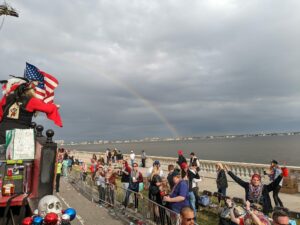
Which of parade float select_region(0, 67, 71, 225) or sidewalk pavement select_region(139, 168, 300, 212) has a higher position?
parade float select_region(0, 67, 71, 225)

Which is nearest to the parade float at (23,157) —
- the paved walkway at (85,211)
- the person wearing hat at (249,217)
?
the person wearing hat at (249,217)

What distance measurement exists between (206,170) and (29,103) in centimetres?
1609

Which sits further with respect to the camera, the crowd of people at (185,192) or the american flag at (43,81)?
the american flag at (43,81)

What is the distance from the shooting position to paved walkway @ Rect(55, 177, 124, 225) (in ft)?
30.6

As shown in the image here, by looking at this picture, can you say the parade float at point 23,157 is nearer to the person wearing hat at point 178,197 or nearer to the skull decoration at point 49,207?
the skull decoration at point 49,207

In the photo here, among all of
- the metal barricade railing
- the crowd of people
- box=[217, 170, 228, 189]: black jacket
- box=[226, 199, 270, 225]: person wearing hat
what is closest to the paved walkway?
the metal barricade railing

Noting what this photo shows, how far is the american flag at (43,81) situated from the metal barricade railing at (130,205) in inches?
154

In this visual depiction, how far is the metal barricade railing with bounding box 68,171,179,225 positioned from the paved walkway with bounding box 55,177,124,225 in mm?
315

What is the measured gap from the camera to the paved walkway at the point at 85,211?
9328 millimetres

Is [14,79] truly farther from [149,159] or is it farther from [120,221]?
[149,159]

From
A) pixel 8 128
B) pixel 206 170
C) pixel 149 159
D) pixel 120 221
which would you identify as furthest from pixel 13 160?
pixel 149 159

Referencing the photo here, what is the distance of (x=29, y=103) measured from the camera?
20.0 ft

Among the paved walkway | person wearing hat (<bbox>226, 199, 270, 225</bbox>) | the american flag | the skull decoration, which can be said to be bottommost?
the paved walkway

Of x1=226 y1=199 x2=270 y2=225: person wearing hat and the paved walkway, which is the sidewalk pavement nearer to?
the paved walkway
